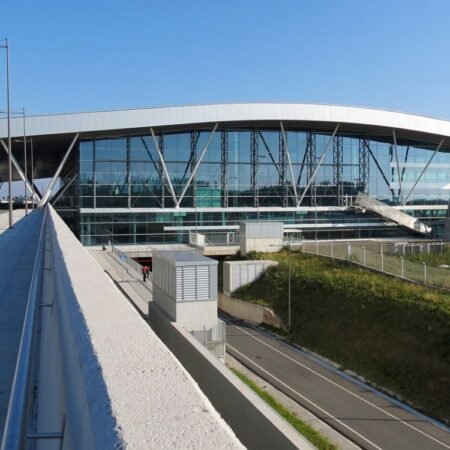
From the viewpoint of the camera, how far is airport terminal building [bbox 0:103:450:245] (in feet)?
150

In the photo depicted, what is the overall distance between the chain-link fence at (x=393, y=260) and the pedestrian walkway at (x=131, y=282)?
1367 cm

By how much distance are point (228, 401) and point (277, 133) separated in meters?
44.2

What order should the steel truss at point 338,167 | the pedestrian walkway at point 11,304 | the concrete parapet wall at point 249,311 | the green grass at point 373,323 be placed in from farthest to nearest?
the steel truss at point 338,167
the concrete parapet wall at point 249,311
the green grass at point 373,323
the pedestrian walkway at point 11,304

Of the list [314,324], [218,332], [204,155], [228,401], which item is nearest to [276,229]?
[204,155]

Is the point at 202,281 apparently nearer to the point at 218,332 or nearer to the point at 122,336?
the point at 218,332

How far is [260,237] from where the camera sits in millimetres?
42094

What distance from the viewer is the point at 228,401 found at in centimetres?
741

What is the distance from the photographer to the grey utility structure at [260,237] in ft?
137

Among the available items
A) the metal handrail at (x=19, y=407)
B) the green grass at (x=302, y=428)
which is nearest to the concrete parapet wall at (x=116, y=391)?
the metal handrail at (x=19, y=407)

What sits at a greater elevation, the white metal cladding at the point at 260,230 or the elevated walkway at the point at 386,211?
the elevated walkway at the point at 386,211

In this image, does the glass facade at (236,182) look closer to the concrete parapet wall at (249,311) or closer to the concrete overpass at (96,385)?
the concrete parapet wall at (249,311)

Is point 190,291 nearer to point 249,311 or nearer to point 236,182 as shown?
point 249,311

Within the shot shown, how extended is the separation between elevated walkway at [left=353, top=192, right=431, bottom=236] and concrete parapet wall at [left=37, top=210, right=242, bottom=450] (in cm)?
4880

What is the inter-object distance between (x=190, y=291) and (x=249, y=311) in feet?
58.2
